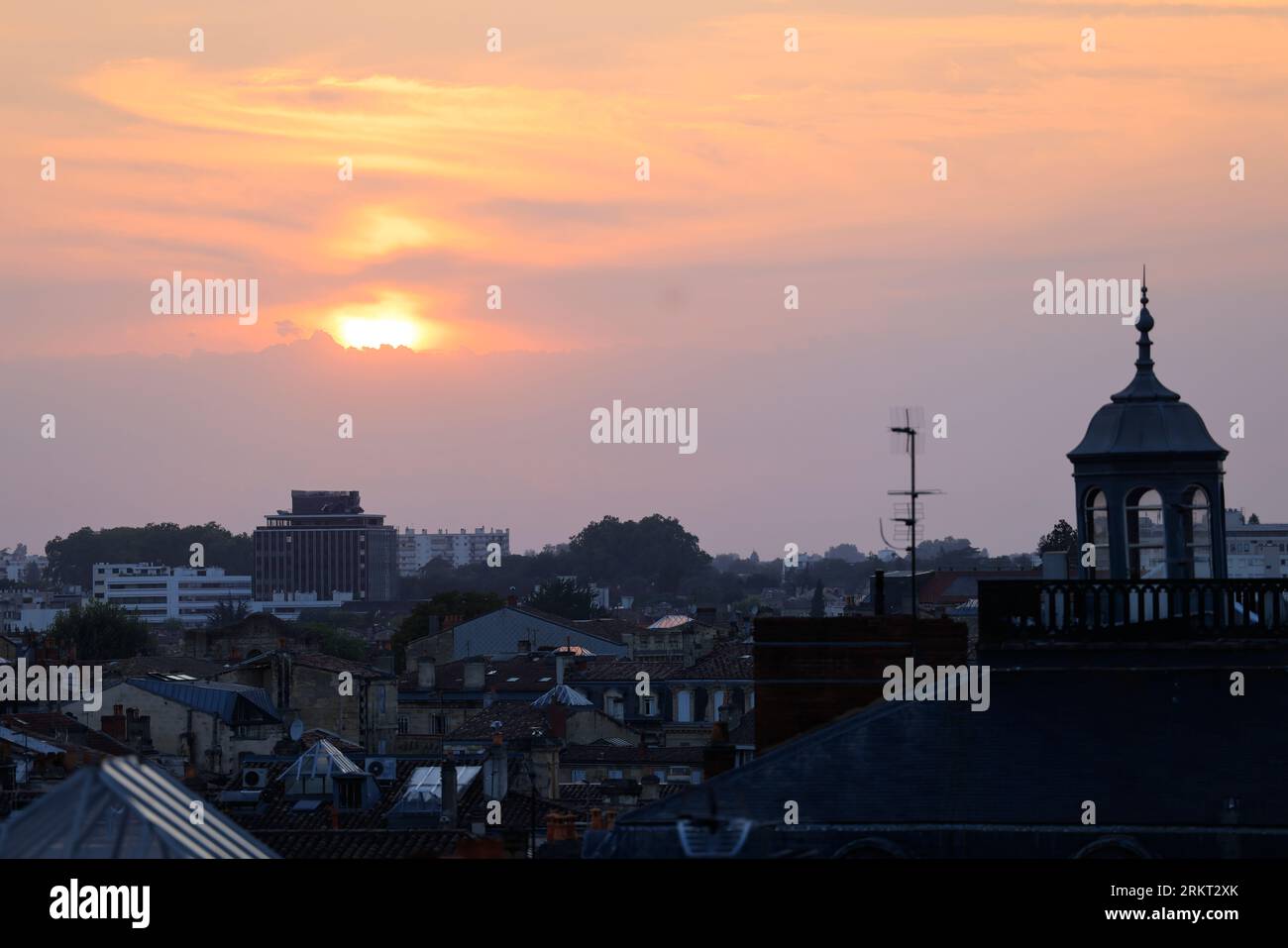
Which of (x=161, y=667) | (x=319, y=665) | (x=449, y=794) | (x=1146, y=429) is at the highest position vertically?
(x=1146, y=429)

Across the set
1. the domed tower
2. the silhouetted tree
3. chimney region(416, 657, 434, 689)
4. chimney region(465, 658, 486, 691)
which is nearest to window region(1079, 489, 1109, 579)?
the domed tower

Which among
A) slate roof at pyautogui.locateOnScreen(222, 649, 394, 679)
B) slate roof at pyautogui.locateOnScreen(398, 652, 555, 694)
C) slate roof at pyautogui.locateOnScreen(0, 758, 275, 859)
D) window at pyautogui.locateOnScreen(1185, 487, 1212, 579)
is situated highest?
window at pyautogui.locateOnScreen(1185, 487, 1212, 579)

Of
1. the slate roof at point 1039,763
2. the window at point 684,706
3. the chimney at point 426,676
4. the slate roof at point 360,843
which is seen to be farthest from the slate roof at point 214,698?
the slate roof at point 1039,763

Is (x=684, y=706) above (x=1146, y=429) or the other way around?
the other way around

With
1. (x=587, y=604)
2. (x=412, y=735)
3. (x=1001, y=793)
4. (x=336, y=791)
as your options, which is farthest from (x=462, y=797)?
(x=587, y=604)

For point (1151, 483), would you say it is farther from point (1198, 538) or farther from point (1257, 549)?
point (1257, 549)

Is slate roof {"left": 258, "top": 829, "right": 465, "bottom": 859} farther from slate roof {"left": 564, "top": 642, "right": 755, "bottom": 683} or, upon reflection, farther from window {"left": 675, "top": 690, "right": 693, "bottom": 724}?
window {"left": 675, "top": 690, "right": 693, "bottom": 724}

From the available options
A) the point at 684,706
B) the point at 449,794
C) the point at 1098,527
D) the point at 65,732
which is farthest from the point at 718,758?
the point at 684,706
